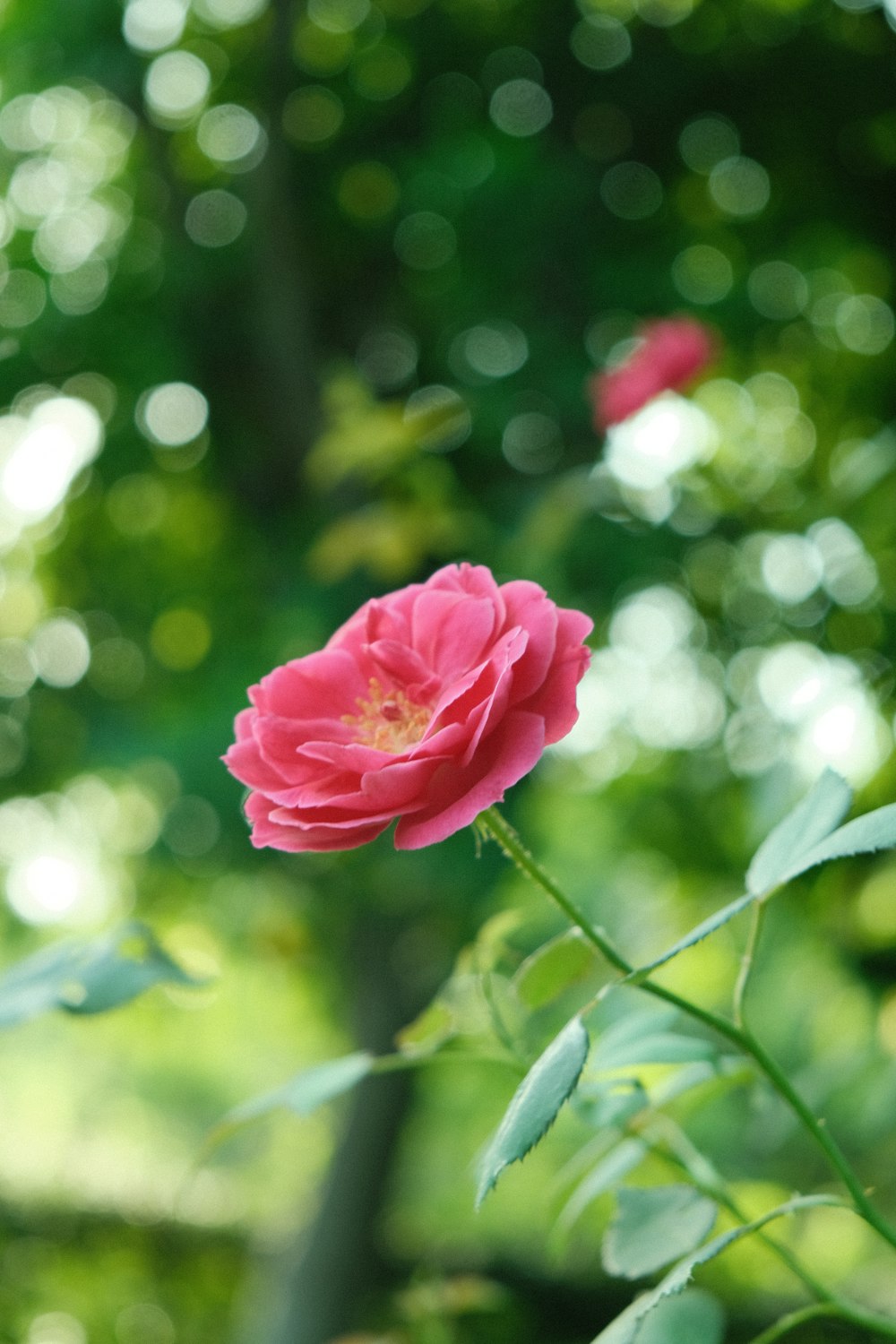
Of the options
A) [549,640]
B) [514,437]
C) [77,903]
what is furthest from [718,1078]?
[77,903]

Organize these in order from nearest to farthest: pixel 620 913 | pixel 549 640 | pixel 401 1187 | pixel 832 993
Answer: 1. pixel 549 640
2. pixel 832 993
3. pixel 620 913
4. pixel 401 1187

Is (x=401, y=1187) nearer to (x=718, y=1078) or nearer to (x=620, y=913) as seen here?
(x=620, y=913)

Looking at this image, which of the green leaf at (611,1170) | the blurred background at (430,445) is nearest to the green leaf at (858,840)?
the green leaf at (611,1170)

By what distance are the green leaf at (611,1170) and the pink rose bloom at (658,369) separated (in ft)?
3.63

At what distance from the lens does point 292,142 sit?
123 inches

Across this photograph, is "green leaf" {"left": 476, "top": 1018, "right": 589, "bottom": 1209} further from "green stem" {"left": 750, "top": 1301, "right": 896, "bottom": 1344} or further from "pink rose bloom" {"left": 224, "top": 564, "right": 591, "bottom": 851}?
"green stem" {"left": 750, "top": 1301, "right": 896, "bottom": 1344}

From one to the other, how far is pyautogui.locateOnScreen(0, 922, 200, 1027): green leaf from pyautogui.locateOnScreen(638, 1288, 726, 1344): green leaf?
342 mm

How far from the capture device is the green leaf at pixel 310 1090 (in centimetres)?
67

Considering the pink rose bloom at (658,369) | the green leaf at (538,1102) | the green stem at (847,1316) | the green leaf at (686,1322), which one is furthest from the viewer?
the pink rose bloom at (658,369)

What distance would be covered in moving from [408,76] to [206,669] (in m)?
1.64

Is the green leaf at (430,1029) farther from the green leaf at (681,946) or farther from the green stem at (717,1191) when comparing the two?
the green leaf at (681,946)

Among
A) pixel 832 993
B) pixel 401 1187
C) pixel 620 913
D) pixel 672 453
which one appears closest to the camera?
pixel 672 453

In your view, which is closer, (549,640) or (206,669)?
(549,640)

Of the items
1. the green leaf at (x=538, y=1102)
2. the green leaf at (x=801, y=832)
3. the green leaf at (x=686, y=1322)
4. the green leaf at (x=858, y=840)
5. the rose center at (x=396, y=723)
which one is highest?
the rose center at (x=396, y=723)
